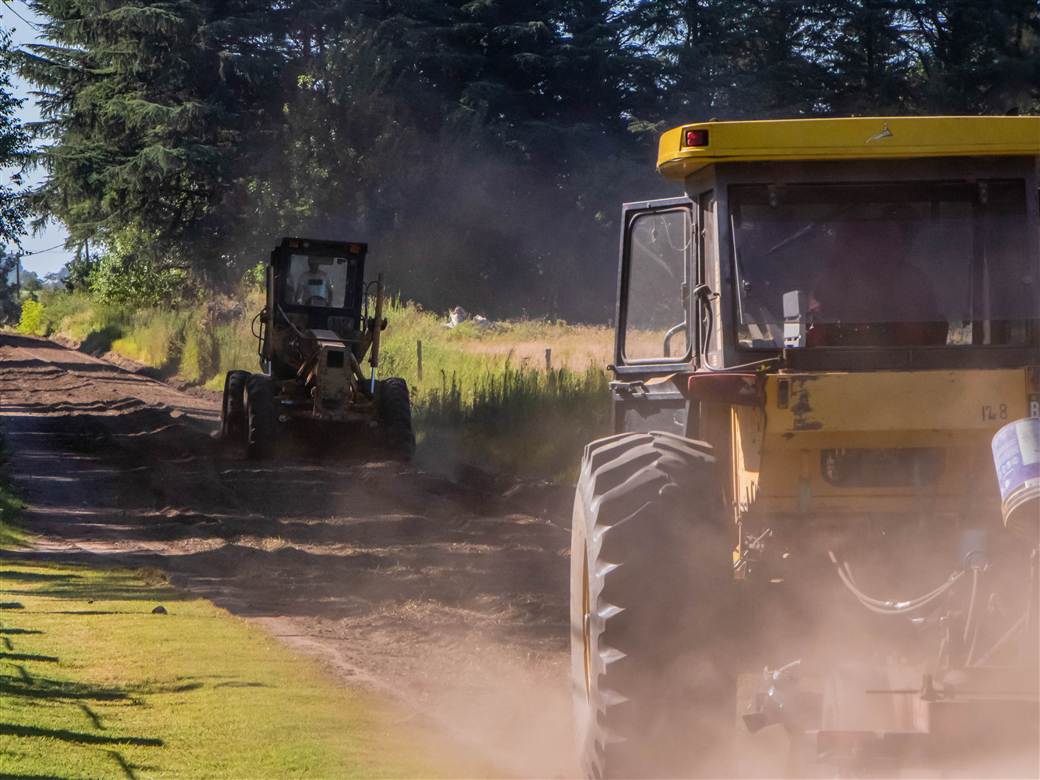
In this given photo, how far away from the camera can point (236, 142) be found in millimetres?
43000

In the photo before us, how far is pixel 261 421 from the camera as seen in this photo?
18422mm

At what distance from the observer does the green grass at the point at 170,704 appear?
20.2 feet

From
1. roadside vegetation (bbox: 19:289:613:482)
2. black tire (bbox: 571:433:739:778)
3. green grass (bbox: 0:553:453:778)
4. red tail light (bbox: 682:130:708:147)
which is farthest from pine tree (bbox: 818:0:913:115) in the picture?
black tire (bbox: 571:433:739:778)

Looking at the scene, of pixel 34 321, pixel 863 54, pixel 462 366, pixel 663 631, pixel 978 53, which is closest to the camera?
pixel 663 631

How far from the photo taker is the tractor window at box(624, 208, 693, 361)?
6312 mm

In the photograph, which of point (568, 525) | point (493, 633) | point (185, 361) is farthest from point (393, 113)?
point (493, 633)

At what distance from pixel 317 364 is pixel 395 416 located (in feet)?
4.00

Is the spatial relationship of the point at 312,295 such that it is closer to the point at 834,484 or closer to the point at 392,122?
the point at 834,484

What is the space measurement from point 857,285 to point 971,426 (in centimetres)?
76

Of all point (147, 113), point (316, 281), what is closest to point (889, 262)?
point (316, 281)

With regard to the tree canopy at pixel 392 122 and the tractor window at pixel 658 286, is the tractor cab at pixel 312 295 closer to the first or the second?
the tractor window at pixel 658 286

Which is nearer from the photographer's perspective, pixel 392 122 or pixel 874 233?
pixel 874 233

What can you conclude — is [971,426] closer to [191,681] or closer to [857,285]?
[857,285]

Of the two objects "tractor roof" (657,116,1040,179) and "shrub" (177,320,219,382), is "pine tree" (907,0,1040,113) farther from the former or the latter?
"tractor roof" (657,116,1040,179)
